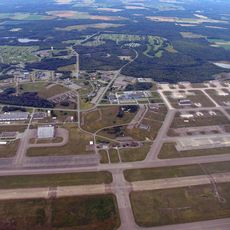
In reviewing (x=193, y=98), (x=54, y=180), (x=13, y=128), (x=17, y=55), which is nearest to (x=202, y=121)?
(x=193, y=98)

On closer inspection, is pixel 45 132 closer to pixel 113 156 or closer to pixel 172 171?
pixel 113 156

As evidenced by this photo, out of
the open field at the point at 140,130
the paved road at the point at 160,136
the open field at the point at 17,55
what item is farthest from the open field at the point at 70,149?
the open field at the point at 17,55

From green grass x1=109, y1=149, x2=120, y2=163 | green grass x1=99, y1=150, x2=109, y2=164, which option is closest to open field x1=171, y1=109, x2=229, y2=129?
green grass x1=109, y1=149, x2=120, y2=163

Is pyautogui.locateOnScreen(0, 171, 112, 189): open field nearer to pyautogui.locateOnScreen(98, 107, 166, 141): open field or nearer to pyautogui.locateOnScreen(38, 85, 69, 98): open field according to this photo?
pyautogui.locateOnScreen(98, 107, 166, 141): open field

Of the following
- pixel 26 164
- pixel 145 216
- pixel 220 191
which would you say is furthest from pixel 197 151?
pixel 26 164

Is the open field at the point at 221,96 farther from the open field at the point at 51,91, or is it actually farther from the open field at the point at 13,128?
the open field at the point at 13,128

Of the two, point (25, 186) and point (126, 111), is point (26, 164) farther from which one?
point (126, 111)
